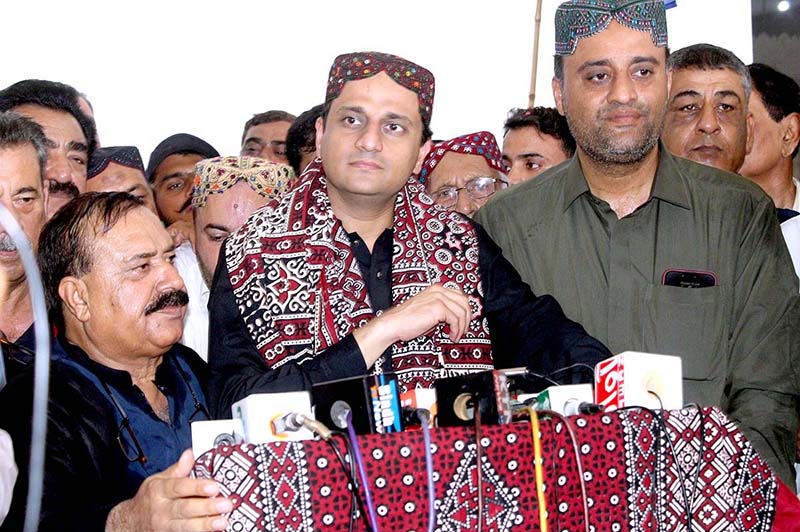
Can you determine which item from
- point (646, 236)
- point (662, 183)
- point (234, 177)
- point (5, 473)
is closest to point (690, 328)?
point (646, 236)

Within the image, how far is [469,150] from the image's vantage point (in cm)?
482

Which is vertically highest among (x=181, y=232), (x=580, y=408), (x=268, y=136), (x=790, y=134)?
(x=268, y=136)

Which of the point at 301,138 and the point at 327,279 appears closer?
the point at 327,279

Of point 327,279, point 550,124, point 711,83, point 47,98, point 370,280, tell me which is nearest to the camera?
point 327,279

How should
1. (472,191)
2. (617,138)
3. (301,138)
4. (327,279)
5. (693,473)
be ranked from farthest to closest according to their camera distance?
(301,138)
(472,191)
(617,138)
(327,279)
(693,473)

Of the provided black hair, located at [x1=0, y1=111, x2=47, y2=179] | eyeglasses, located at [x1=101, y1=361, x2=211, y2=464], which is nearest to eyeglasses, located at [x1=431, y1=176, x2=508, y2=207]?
black hair, located at [x1=0, y1=111, x2=47, y2=179]

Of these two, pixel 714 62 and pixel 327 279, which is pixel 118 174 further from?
pixel 714 62

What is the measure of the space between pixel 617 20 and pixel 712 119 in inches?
47.8

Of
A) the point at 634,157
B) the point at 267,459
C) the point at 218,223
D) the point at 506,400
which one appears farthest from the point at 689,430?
the point at 218,223

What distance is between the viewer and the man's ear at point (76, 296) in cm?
291

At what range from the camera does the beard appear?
3.38 metres

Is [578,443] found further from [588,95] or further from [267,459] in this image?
[588,95]

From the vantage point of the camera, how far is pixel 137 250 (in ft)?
9.68

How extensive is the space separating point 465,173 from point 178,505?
2962 mm
